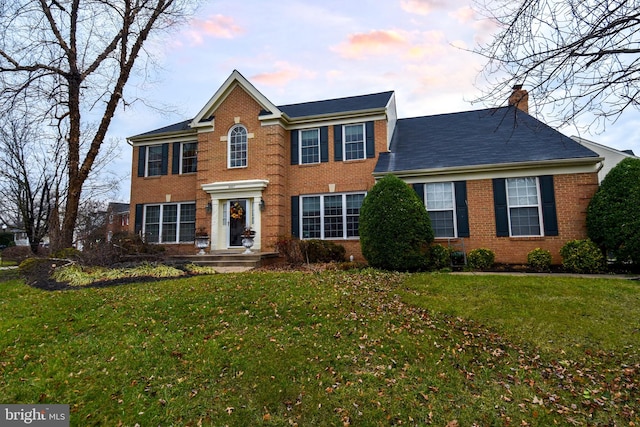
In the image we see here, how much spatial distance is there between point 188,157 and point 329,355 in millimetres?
14461

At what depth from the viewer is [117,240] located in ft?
41.6

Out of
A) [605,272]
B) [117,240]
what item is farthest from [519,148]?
[117,240]

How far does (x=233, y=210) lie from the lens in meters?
15.0

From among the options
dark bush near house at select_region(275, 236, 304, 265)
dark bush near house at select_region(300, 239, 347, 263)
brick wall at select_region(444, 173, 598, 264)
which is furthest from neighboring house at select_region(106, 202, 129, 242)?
brick wall at select_region(444, 173, 598, 264)

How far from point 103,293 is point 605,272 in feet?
43.6

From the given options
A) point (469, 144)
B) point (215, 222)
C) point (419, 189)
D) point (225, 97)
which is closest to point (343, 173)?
point (419, 189)

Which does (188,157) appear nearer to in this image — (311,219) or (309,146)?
(309,146)

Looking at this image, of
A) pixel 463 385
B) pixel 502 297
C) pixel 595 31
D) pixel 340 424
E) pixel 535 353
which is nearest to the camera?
pixel 340 424

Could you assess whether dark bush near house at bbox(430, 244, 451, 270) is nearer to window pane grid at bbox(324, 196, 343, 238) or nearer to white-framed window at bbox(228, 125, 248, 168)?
window pane grid at bbox(324, 196, 343, 238)

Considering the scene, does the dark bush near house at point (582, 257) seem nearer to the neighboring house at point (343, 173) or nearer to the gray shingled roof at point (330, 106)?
the neighboring house at point (343, 173)

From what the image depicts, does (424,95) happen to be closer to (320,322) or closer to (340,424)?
(320,322)

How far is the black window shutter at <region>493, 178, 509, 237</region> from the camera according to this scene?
11.9m

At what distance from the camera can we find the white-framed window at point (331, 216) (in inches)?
558

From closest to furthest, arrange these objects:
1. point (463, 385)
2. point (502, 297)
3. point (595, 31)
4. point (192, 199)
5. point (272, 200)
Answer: point (595, 31) < point (463, 385) < point (502, 297) < point (272, 200) < point (192, 199)
